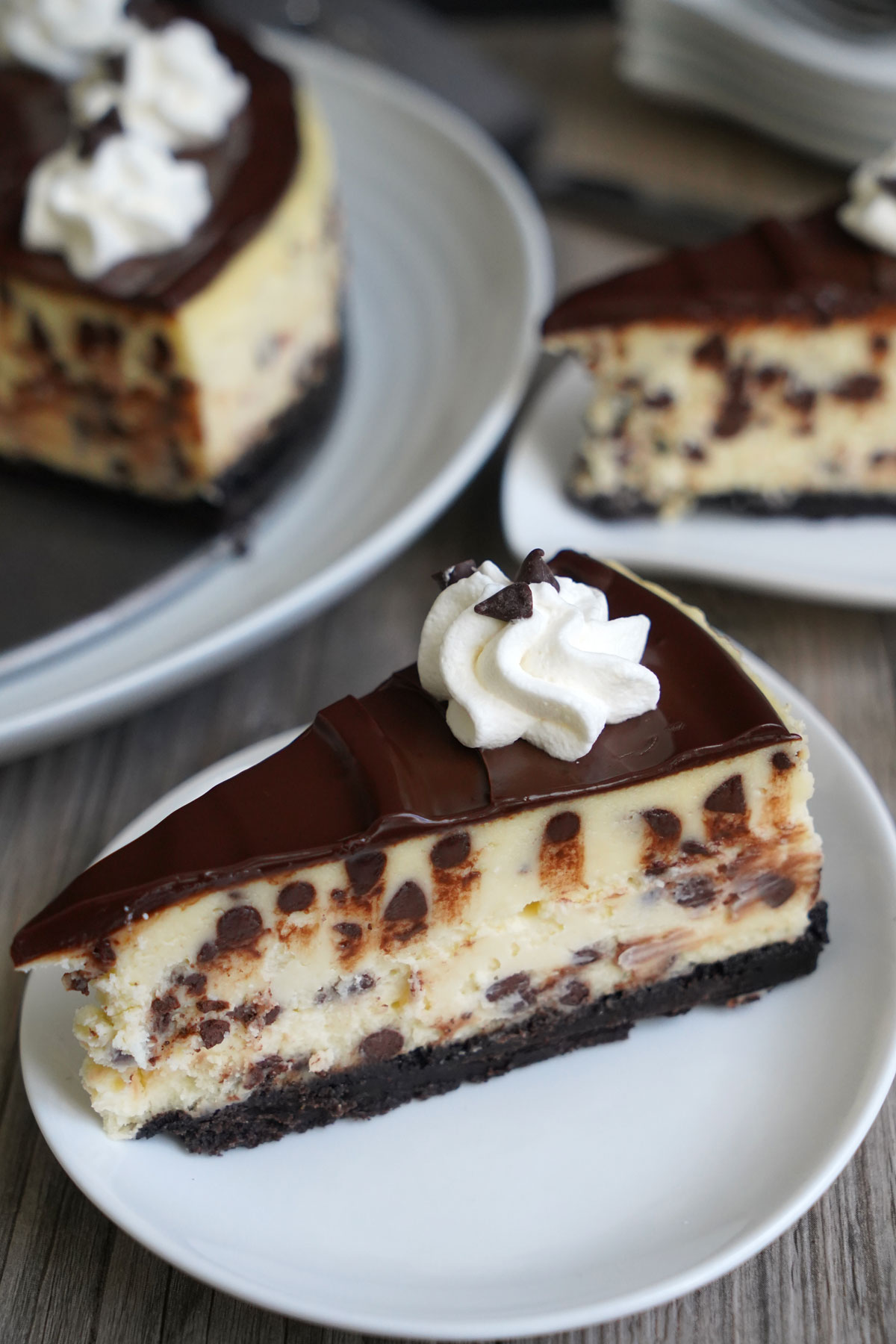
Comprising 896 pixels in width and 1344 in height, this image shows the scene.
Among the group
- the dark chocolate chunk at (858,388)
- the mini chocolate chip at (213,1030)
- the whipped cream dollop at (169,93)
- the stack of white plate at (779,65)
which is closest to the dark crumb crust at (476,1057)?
the mini chocolate chip at (213,1030)

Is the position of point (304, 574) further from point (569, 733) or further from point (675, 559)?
point (569, 733)

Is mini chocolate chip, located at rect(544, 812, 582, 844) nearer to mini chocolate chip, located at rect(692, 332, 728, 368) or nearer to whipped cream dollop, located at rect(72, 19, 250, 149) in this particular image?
mini chocolate chip, located at rect(692, 332, 728, 368)

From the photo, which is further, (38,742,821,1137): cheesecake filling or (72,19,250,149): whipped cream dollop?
(72,19,250,149): whipped cream dollop

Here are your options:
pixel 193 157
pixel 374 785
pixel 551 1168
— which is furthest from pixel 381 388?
pixel 551 1168

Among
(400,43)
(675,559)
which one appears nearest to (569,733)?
(675,559)

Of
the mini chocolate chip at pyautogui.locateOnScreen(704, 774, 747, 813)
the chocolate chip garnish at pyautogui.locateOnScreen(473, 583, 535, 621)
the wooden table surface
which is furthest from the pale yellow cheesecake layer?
the mini chocolate chip at pyautogui.locateOnScreen(704, 774, 747, 813)

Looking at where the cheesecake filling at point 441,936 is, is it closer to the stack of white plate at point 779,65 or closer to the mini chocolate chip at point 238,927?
the mini chocolate chip at point 238,927
